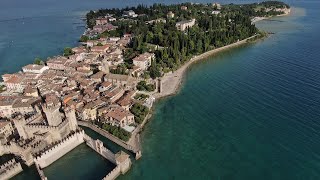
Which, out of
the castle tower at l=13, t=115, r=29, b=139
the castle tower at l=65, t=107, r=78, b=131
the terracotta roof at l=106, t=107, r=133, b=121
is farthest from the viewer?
the terracotta roof at l=106, t=107, r=133, b=121

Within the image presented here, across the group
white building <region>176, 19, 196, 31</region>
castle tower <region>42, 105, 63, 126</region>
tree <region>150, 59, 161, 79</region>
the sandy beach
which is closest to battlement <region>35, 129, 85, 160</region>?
castle tower <region>42, 105, 63, 126</region>

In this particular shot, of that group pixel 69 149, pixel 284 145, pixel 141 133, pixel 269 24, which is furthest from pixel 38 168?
pixel 269 24

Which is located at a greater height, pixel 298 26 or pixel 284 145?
pixel 298 26

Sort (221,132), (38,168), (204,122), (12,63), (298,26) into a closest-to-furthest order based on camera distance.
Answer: (38,168) < (221,132) < (204,122) < (12,63) < (298,26)

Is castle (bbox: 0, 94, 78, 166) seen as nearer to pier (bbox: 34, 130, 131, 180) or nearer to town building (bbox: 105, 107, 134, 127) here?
pier (bbox: 34, 130, 131, 180)

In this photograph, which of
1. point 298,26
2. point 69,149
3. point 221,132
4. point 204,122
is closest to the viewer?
point 69,149

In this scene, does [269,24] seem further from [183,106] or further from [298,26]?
[183,106]

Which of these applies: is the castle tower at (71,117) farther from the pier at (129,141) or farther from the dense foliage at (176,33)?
the dense foliage at (176,33)
